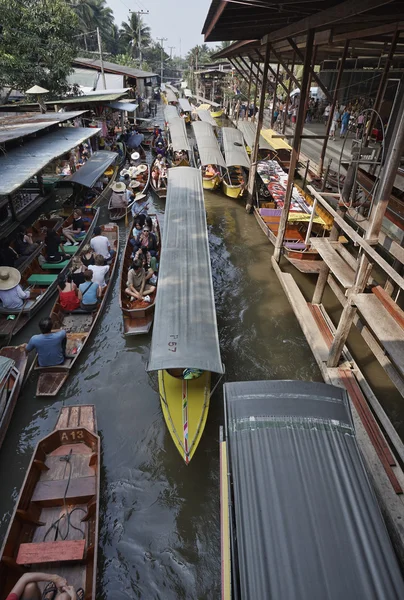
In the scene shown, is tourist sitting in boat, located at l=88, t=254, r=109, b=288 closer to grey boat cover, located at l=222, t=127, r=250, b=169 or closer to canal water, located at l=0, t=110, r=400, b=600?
canal water, located at l=0, t=110, r=400, b=600

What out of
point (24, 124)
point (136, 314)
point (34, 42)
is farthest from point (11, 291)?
point (34, 42)

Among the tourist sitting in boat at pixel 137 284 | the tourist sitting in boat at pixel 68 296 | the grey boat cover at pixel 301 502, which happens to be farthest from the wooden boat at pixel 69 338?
the grey boat cover at pixel 301 502

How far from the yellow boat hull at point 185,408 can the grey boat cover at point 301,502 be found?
72.0 inches

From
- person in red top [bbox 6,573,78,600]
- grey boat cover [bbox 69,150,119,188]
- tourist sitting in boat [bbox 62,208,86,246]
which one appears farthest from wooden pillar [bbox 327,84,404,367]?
grey boat cover [bbox 69,150,119,188]

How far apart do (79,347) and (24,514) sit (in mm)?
3789

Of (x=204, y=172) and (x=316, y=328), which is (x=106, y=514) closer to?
(x=316, y=328)

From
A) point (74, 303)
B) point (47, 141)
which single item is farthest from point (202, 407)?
point (47, 141)

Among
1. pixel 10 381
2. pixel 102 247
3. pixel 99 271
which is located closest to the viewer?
pixel 10 381

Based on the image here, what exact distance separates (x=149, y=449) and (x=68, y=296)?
4271 millimetres

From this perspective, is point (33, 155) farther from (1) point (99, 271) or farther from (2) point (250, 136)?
(2) point (250, 136)

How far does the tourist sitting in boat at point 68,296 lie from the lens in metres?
8.80

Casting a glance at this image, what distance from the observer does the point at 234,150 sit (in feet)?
64.8

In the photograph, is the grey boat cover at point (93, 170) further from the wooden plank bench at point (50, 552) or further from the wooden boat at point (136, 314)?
the wooden plank bench at point (50, 552)

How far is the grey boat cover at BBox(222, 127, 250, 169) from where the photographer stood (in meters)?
18.8
